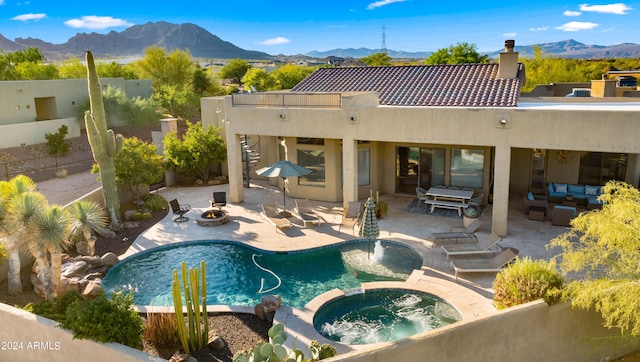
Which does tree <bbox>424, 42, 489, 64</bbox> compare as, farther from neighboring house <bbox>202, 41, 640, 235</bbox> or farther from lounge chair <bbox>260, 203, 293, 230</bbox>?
lounge chair <bbox>260, 203, 293, 230</bbox>

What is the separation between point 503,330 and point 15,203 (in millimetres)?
11636

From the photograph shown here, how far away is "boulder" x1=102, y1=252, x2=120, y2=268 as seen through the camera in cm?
1548

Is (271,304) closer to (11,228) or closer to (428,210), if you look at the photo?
(11,228)

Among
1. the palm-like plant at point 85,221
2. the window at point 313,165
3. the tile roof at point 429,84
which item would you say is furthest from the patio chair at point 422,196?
the palm-like plant at point 85,221

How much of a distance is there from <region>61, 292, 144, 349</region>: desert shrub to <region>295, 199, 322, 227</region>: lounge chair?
952 cm

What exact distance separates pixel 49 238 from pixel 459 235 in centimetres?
1229

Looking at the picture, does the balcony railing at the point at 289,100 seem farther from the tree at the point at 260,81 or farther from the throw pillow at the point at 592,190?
the tree at the point at 260,81

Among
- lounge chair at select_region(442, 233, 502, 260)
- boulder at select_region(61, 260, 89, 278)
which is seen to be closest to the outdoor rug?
lounge chair at select_region(442, 233, 502, 260)

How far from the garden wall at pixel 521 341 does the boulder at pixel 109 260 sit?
1028 centimetres

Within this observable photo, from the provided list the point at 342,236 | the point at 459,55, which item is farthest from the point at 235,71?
the point at 342,236

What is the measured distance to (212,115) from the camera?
2692 centimetres

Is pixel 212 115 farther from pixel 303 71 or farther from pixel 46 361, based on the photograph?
pixel 303 71

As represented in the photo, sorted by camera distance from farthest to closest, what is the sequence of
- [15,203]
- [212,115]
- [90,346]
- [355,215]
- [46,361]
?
[212,115] < [355,215] < [15,203] < [46,361] < [90,346]

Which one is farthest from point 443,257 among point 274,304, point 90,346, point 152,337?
point 90,346
